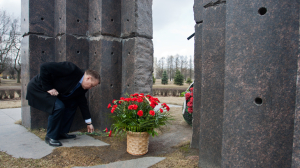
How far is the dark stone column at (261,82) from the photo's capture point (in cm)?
133

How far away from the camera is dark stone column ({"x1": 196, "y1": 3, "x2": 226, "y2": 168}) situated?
187 centimetres

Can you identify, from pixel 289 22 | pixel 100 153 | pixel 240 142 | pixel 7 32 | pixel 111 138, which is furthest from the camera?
pixel 7 32

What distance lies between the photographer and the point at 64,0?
340 centimetres

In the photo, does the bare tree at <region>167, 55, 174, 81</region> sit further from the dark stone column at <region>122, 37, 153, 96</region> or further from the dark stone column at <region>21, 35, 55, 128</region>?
the dark stone column at <region>21, 35, 55, 128</region>

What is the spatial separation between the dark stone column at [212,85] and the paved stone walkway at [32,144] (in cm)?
63

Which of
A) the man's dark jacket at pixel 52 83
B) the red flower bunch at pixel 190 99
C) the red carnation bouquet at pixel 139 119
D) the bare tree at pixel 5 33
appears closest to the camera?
the red carnation bouquet at pixel 139 119

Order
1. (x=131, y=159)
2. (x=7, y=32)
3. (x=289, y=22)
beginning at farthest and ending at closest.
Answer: (x=7, y=32)
(x=131, y=159)
(x=289, y=22)

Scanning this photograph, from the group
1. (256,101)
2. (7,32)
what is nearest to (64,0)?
(256,101)

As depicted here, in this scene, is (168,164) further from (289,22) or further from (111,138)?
(289,22)

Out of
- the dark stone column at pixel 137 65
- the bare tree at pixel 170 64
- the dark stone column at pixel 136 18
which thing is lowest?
the dark stone column at pixel 137 65

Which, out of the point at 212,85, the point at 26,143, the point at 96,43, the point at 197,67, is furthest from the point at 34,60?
the point at 212,85

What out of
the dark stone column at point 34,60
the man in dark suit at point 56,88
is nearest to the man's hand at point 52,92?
the man in dark suit at point 56,88

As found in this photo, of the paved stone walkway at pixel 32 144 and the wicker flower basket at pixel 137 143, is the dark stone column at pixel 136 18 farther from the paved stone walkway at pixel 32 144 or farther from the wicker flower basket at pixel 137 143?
the paved stone walkway at pixel 32 144

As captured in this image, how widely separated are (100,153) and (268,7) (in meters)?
2.50
